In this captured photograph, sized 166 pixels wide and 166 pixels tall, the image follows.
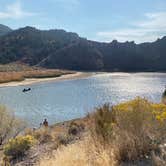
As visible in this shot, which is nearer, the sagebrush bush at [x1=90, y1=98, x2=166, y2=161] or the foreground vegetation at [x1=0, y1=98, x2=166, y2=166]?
the foreground vegetation at [x1=0, y1=98, x2=166, y2=166]

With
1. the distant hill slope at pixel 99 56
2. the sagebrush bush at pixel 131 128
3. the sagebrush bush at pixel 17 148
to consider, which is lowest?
the distant hill slope at pixel 99 56

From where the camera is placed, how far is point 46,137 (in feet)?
53.8

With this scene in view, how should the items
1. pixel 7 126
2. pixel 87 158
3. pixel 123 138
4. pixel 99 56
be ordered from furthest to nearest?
pixel 99 56, pixel 7 126, pixel 123 138, pixel 87 158

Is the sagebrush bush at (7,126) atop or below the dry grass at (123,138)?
below

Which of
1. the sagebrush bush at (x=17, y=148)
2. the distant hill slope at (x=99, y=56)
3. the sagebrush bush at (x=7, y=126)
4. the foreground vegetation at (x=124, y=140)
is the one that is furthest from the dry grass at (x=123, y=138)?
the distant hill slope at (x=99, y=56)

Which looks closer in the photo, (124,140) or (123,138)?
(124,140)

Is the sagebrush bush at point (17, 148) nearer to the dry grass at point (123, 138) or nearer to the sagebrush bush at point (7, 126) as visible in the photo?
the dry grass at point (123, 138)

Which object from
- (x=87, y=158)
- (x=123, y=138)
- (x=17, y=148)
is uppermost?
(x=123, y=138)

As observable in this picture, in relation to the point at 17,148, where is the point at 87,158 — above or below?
above

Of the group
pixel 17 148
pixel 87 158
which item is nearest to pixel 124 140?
pixel 87 158

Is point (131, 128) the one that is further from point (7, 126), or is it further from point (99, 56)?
point (99, 56)

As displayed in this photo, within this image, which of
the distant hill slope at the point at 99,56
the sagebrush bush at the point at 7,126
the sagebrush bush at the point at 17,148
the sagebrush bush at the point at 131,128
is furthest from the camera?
the distant hill slope at the point at 99,56

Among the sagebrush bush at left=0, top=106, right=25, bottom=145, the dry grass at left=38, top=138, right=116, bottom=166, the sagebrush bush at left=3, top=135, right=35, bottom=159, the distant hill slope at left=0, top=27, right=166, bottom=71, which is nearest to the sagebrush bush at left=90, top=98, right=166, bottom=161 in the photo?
the dry grass at left=38, top=138, right=116, bottom=166

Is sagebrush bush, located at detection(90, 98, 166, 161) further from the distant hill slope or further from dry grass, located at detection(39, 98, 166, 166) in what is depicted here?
the distant hill slope
